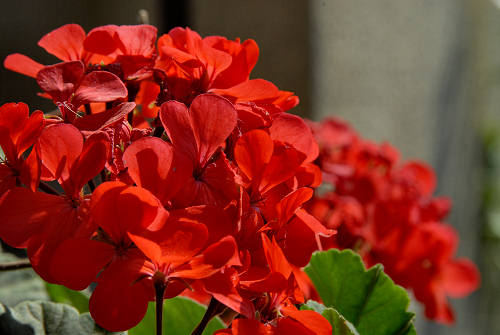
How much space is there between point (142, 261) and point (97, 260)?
0.03m

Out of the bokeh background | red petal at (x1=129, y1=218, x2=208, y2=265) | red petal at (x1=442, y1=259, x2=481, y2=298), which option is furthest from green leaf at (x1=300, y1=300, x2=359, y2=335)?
red petal at (x1=442, y1=259, x2=481, y2=298)

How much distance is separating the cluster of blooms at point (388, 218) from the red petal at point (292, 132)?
0.32 metres

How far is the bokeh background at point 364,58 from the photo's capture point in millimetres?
1406

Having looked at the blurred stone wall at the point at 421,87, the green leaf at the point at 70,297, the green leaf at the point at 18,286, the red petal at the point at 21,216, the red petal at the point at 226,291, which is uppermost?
the red petal at the point at 21,216

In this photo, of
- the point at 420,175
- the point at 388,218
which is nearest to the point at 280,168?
the point at 388,218

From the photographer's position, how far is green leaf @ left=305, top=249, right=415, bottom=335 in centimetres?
46

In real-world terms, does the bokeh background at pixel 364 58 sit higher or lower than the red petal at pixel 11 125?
lower

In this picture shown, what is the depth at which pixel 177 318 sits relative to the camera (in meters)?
0.46

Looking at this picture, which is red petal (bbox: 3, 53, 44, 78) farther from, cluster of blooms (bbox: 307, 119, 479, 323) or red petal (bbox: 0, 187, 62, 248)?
cluster of blooms (bbox: 307, 119, 479, 323)

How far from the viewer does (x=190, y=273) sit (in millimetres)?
309

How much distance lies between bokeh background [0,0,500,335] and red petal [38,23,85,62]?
0.81ft

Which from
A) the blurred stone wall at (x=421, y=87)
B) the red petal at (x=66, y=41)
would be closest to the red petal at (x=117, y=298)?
the red petal at (x=66, y=41)

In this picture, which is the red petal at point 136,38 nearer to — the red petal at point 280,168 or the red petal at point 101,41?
the red petal at point 101,41

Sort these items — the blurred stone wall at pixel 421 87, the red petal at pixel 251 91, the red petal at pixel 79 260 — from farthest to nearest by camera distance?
the blurred stone wall at pixel 421 87 → the red petal at pixel 251 91 → the red petal at pixel 79 260
